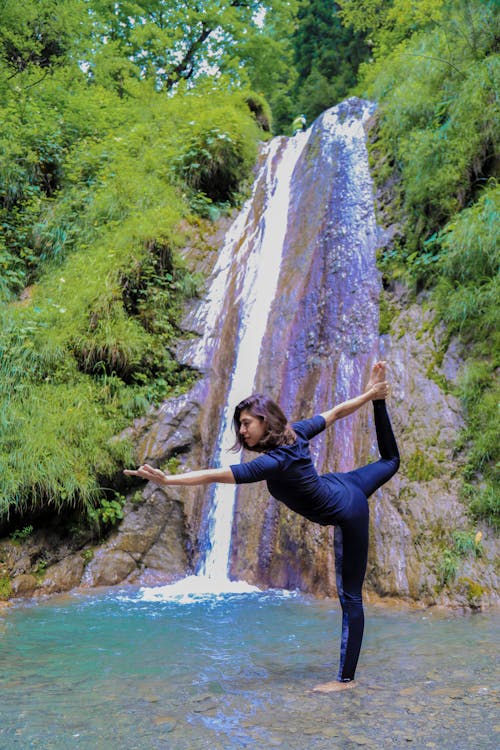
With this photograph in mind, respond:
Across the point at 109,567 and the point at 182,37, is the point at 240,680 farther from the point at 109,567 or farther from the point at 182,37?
the point at 182,37

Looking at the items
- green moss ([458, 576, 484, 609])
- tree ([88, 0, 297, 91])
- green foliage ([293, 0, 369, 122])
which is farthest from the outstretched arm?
green foliage ([293, 0, 369, 122])

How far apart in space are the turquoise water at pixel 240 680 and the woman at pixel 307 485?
0.30 metres

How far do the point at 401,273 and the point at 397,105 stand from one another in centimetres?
323

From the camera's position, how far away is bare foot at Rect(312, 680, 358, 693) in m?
2.70

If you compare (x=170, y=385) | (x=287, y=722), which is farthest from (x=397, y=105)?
(x=287, y=722)

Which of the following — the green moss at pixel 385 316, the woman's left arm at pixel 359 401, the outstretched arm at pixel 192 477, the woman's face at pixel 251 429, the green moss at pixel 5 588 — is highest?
the green moss at pixel 385 316

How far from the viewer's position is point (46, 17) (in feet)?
41.0

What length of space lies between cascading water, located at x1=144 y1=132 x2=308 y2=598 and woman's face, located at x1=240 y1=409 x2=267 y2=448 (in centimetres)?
317

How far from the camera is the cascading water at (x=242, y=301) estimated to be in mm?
6262

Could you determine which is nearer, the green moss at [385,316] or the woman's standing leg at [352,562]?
the woman's standing leg at [352,562]

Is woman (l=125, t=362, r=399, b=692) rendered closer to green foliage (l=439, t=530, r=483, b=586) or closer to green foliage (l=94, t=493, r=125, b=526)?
green foliage (l=439, t=530, r=483, b=586)

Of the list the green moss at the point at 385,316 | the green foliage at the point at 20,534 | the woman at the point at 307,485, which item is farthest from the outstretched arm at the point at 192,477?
the green moss at the point at 385,316

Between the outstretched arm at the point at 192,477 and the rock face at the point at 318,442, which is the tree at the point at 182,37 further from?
the outstretched arm at the point at 192,477

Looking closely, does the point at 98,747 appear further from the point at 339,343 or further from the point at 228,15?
the point at 228,15
